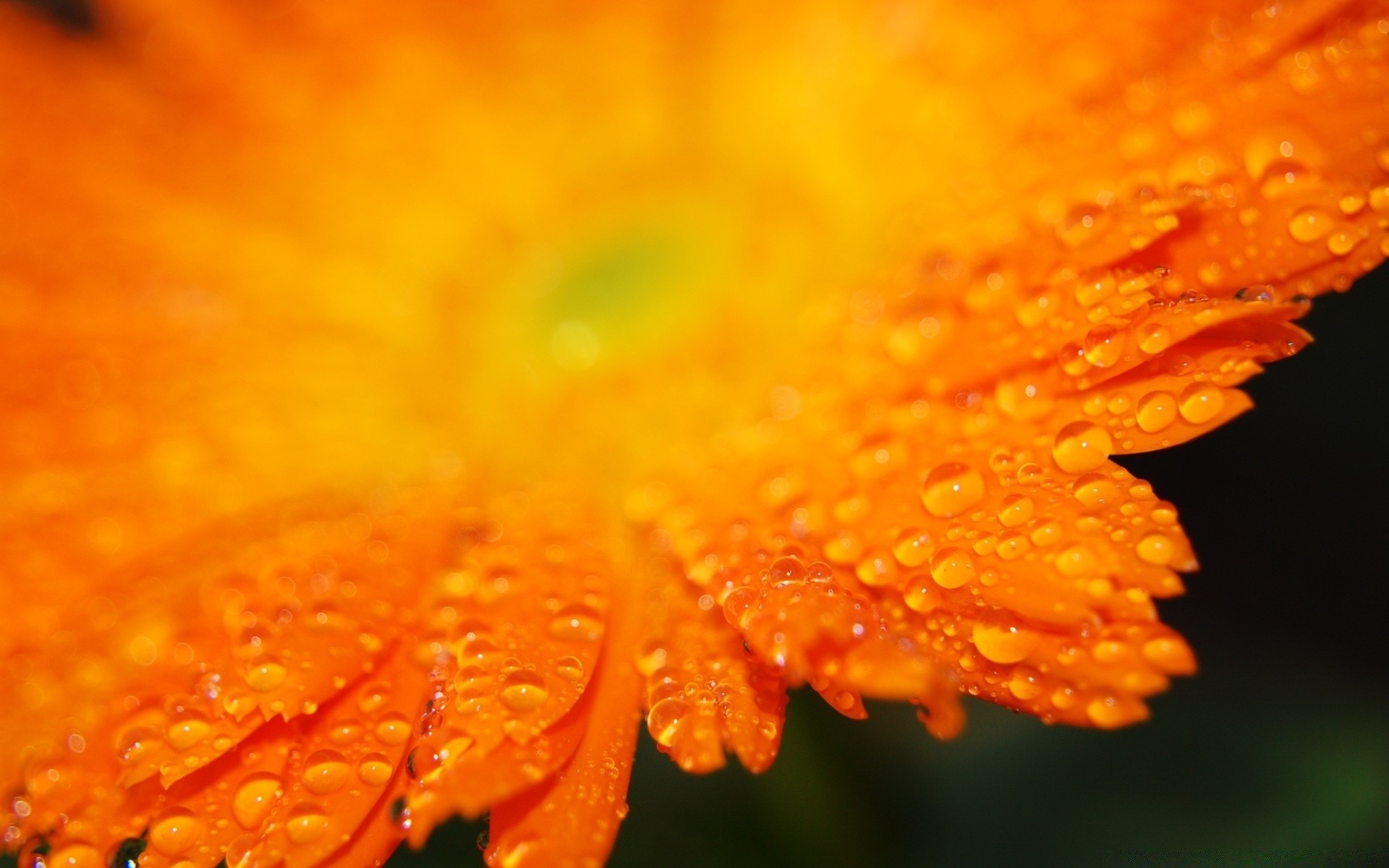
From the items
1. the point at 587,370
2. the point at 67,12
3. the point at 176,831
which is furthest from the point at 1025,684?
the point at 67,12

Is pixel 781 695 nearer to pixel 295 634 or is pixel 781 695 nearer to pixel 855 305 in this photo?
pixel 295 634

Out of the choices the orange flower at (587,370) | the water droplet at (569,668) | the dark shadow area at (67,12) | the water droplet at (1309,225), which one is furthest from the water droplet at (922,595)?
the dark shadow area at (67,12)

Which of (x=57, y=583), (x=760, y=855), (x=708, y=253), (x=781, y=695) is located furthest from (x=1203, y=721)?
(x=57, y=583)

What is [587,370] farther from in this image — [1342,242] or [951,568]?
[1342,242]

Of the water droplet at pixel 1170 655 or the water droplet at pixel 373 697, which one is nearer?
the water droplet at pixel 1170 655

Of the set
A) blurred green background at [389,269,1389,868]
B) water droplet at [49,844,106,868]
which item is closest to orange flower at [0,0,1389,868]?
water droplet at [49,844,106,868]

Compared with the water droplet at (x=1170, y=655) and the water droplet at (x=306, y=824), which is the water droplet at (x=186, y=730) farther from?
the water droplet at (x=1170, y=655)
